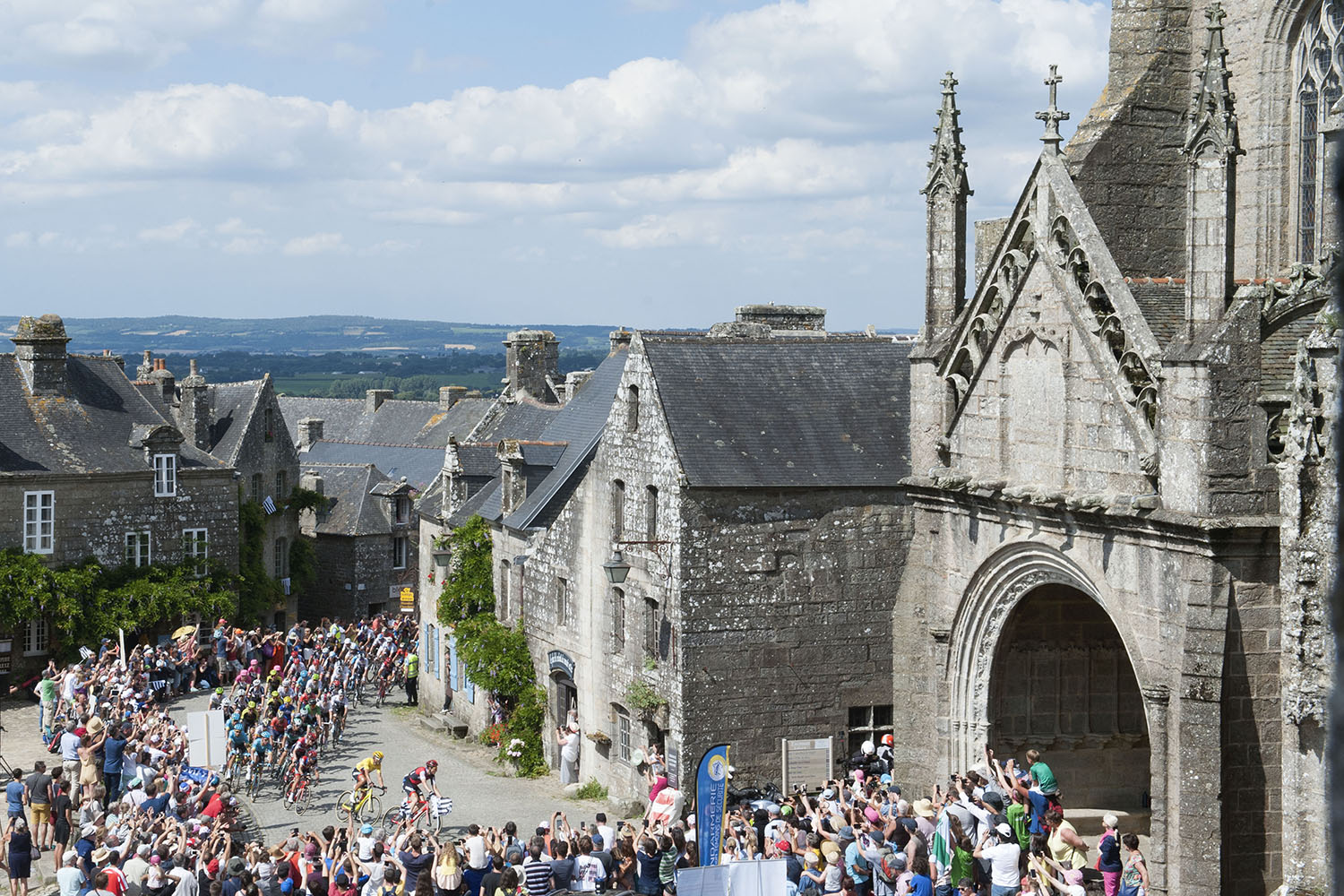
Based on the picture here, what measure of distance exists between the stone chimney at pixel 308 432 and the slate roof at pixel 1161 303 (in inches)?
1871

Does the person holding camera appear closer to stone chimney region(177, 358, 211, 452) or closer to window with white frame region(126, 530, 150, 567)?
window with white frame region(126, 530, 150, 567)

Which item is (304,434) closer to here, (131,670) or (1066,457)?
(131,670)

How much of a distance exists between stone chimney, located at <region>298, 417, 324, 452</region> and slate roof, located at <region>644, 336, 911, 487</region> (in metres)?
39.9

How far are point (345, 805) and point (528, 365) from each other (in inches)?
876

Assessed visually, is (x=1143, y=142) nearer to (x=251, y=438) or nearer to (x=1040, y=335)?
(x=1040, y=335)

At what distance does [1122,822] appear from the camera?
18.1 meters

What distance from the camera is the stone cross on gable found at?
16703 mm

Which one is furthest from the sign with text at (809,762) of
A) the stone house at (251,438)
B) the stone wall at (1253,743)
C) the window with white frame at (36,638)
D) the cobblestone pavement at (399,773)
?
the stone house at (251,438)

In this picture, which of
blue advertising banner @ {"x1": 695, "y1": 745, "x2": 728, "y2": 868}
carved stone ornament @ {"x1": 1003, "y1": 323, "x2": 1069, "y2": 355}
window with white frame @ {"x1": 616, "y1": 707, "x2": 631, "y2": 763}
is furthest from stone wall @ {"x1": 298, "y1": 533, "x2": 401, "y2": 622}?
blue advertising banner @ {"x1": 695, "y1": 745, "x2": 728, "y2": 868}

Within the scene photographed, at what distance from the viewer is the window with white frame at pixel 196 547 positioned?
37.1 metres

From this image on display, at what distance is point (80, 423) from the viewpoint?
3644 cm

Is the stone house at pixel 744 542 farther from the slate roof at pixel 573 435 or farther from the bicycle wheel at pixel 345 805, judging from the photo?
the bicycle wheel at pixel 345 805

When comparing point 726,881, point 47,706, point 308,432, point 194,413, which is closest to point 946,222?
point 726,881

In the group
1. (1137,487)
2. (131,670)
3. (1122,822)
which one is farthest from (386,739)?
(1137,487)
